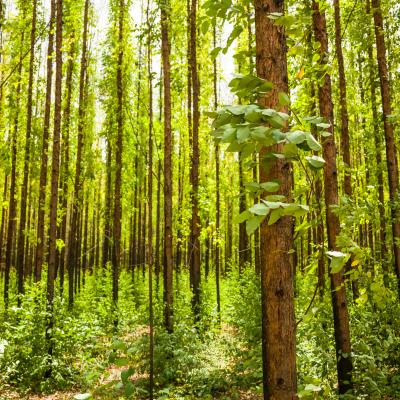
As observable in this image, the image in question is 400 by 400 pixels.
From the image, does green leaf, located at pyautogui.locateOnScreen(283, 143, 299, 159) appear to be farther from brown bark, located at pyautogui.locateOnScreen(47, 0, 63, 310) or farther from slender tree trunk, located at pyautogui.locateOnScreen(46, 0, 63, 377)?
brown bark, located at pyautogui.locateOnScreen(47, 0, 63, 310)

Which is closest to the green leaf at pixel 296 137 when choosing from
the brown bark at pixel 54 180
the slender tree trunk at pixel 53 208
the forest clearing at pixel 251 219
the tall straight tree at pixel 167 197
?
the forest clearing at pixel 251 219

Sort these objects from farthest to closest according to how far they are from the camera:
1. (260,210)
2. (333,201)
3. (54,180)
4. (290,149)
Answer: (54,180) → (333,201) → (290,149) → (260,210)

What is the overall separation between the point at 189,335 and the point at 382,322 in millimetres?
3928

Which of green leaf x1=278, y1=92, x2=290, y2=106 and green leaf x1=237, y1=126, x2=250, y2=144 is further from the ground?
green leaf x1=278, y1=92, x2=290, y2=106

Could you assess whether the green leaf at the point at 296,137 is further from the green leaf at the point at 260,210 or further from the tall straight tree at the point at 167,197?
the tall straight tree at the point at 167,197

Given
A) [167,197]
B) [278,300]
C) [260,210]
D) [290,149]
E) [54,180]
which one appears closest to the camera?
[260,210]

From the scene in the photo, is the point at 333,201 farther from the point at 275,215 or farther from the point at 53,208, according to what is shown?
the point at 53,208

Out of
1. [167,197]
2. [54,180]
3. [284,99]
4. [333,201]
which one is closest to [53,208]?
[54,180]

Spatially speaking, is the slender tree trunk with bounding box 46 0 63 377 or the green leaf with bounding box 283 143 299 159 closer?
the green leaf with bounding box 283 143 299 159

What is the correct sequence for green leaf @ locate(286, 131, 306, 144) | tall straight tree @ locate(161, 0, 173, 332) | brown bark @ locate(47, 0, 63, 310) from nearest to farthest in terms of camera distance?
green leaf @ locate(286, 131, 306, 144), brown bark @ locate(47, 0, 63, 310), tall straight tree @ locate(161, 0, 173, 332)

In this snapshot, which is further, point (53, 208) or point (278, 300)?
point (53, 208)

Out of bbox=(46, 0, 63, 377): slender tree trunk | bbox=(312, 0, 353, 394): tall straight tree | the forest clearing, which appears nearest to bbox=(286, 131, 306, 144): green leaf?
the forest clearing

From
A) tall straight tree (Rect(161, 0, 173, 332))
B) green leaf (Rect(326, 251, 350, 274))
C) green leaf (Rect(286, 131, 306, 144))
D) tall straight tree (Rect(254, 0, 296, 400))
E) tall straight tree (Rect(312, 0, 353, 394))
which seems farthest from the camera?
tall straight tree (Rect(161, 0, 173, 332))

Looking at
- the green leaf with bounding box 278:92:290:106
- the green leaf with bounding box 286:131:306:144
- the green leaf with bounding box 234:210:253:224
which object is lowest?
the green leaf with bounding box 234:210:253:224
